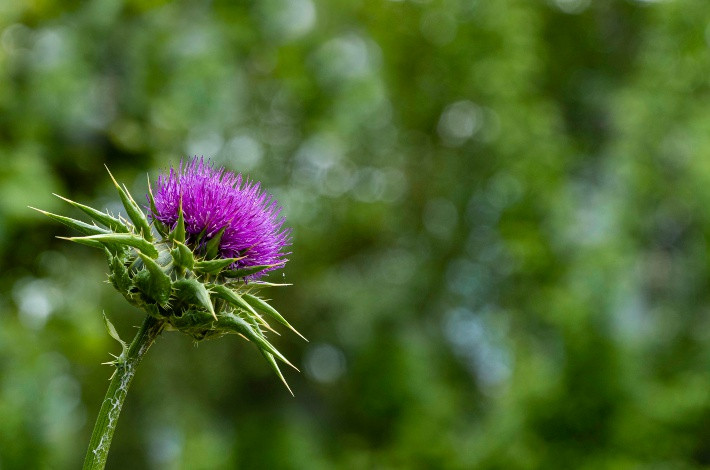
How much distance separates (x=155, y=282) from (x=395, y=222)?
13667mm

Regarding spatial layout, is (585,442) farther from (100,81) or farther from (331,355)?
(100,81)

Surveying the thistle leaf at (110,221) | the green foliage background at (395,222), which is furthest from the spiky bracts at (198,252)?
the green foliage background at (395,222)

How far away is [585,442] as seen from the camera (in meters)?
11.3

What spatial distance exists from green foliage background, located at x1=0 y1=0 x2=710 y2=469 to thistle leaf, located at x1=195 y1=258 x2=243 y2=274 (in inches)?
192

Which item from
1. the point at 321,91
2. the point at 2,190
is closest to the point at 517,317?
the point at 321,91

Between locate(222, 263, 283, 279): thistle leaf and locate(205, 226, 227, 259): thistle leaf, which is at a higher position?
locate(205, 226, 227, 259): thistle leaf

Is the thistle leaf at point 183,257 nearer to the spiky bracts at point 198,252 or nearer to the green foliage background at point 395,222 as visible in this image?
the spiky bracts at point 198,252

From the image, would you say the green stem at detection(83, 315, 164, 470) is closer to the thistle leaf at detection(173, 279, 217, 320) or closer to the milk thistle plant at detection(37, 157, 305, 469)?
the milk thistle plant at detection(37, 157, 305, 469)

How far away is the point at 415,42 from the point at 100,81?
9.54 m

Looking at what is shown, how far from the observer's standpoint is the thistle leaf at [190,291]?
2.34 metres

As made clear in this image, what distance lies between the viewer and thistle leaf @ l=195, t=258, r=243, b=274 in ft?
7.77

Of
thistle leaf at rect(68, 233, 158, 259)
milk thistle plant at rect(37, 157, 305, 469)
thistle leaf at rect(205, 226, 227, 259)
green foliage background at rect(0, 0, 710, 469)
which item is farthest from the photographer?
green foliage background at rect(0, 0, 710, 469)

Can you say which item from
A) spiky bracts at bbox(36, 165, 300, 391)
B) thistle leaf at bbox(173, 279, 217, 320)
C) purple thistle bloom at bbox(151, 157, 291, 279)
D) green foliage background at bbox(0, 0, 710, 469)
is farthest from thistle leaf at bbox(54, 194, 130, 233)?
green foliage background at bbox(0, 0, 710, 469)

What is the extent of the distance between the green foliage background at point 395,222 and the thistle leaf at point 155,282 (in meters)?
4.85
